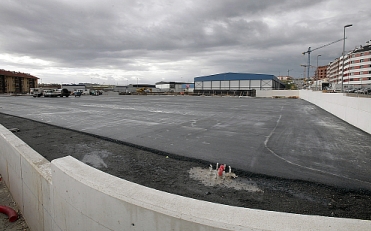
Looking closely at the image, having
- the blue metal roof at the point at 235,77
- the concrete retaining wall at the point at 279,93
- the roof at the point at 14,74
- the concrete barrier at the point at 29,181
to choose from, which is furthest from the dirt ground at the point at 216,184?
the roof at the point at 14,74

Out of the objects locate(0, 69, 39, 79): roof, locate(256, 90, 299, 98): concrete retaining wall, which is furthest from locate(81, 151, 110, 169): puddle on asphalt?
locate(0, 69, 39, 79): roof

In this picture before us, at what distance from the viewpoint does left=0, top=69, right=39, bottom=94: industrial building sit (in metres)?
93.8

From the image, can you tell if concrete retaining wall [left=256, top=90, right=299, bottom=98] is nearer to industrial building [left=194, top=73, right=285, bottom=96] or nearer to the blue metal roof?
industrial building [left=194, top=73, right=285, bottom=96]

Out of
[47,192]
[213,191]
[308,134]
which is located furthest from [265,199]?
[308,134]

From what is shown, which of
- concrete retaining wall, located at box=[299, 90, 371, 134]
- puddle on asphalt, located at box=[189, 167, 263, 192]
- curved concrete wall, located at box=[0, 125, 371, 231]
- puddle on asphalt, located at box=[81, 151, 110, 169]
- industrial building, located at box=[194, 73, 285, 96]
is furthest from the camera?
industrial building, located at box=[194, 73, 285, 96]

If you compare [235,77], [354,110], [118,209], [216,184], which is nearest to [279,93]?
[235,77]

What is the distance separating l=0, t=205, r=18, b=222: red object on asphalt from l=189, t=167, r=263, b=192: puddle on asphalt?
12.4 feet

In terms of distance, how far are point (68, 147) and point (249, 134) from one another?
714 cm

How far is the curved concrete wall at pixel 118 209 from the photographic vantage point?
6.68 feet

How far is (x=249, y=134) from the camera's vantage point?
10414mm

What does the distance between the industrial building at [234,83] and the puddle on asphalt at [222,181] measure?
70.2 m

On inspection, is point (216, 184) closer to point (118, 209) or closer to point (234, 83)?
point (118, 209)

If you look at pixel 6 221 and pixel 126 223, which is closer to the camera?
pixel 126 223

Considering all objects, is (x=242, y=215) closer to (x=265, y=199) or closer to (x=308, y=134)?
(x=265, y=199)
